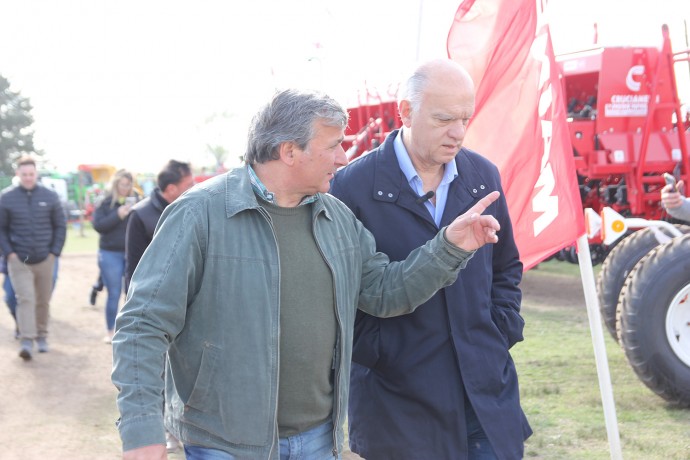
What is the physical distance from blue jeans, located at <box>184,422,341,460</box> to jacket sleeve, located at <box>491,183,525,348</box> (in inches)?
28.6

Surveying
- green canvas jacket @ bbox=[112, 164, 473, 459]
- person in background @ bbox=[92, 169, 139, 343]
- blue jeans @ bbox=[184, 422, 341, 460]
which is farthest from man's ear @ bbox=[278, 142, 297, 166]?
person in background @ bbox=[92, 169, 139, 343]

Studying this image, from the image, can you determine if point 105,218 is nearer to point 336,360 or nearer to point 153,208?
point 153,208

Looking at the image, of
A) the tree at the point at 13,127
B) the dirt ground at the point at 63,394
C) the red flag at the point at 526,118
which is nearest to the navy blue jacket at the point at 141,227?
Answer: the dirt ground at the point at 63,394

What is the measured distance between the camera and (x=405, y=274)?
2711 mm

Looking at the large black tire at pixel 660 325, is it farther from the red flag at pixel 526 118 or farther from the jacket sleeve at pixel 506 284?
the jacket sleeve at pixel 506 284

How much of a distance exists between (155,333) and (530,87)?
92.2 inches

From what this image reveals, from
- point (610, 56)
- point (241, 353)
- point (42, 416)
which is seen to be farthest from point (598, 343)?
point (610, 56)

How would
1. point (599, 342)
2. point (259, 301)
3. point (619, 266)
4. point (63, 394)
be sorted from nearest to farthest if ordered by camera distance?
point (259, 301) < point (599, 342) < point (619, 266) < point (63, 394)

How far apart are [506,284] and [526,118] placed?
3.95ft

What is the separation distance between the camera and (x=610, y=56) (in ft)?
32.1

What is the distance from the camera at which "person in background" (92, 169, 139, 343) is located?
8.86 metres

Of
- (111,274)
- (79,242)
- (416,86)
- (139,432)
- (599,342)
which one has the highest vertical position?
(416,86)

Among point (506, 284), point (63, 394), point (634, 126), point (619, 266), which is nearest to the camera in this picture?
point (506, 284)

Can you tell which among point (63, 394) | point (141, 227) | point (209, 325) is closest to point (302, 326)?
point (209, 325)
